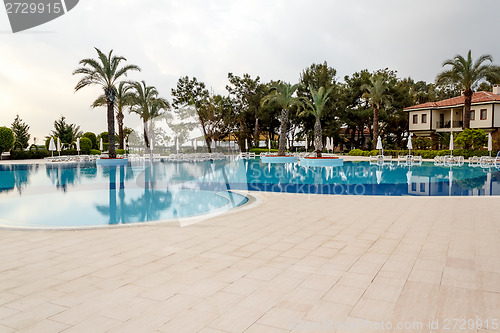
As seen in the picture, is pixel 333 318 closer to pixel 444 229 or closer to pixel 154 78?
pixel 444 229

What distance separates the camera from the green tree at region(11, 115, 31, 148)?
3853 centimetres

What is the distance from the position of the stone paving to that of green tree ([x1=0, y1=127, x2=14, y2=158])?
3092 centimetres

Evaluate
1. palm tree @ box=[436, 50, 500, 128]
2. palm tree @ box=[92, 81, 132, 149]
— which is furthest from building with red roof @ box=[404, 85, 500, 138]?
palm tree @ box=[92, 81, 132, 149]

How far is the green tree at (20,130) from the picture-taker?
126 ft

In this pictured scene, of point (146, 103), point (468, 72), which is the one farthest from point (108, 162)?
point (468, 72)

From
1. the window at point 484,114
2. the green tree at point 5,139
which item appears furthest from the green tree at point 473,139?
the green tree at point 5,139

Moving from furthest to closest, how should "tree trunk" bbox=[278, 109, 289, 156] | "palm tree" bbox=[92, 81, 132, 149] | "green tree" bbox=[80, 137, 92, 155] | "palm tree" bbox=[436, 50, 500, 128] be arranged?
"green tree" bbox=[80, 137, 92, 155]
"palm tree" bbox=[92, 81, 132, 149]
"palm tree" bbox=[436, 50, 500, 128]
"tree trunk" bbox=[278, 109, 289, 156]

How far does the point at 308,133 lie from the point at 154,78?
2014cm

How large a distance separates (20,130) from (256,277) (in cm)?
4333

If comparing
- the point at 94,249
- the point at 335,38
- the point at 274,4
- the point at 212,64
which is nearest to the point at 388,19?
the point at 335,38

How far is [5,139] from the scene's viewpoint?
3131 cm

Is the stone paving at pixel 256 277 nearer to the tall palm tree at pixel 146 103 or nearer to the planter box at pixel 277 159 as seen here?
the planter box at pixel 277 159

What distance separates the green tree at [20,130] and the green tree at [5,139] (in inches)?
287

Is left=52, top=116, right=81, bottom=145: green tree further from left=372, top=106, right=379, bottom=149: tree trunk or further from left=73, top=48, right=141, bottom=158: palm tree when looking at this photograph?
left=372, top=106, right=379, bottom=149: tree trunk
